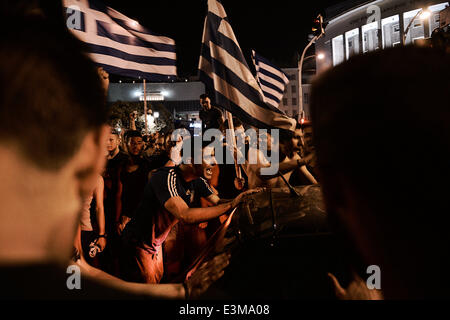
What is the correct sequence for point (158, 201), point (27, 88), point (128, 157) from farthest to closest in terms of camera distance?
point (128, 157) → point (158, 201) → point (27, 88)

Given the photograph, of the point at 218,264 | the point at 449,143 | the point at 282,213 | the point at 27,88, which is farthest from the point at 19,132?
the point at 282,213

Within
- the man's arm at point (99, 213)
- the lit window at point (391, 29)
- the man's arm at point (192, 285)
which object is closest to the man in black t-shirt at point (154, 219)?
the man's arm at point (99, 213)

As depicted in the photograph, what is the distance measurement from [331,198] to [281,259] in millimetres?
1452

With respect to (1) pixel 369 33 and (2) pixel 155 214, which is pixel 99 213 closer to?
(2) pixel 155 214

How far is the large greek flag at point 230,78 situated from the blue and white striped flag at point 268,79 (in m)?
5.50

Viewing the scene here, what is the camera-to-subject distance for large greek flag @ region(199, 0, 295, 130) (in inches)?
164

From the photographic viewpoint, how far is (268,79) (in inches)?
401

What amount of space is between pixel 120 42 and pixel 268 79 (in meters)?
6.50

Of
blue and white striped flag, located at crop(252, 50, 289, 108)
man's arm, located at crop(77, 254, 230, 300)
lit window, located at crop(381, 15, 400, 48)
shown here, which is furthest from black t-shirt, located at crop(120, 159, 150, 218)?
lit window, located at crop(381, 15, 400, 48)

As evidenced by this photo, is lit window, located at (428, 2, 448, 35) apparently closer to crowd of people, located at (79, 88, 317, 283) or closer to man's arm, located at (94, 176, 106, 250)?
crowd of people, located at (79, 88, 317, 283)

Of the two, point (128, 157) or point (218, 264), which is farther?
point (128, 157)

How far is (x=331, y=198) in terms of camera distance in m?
0.77

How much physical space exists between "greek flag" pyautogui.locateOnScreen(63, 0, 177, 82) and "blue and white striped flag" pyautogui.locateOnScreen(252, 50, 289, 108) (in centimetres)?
511
